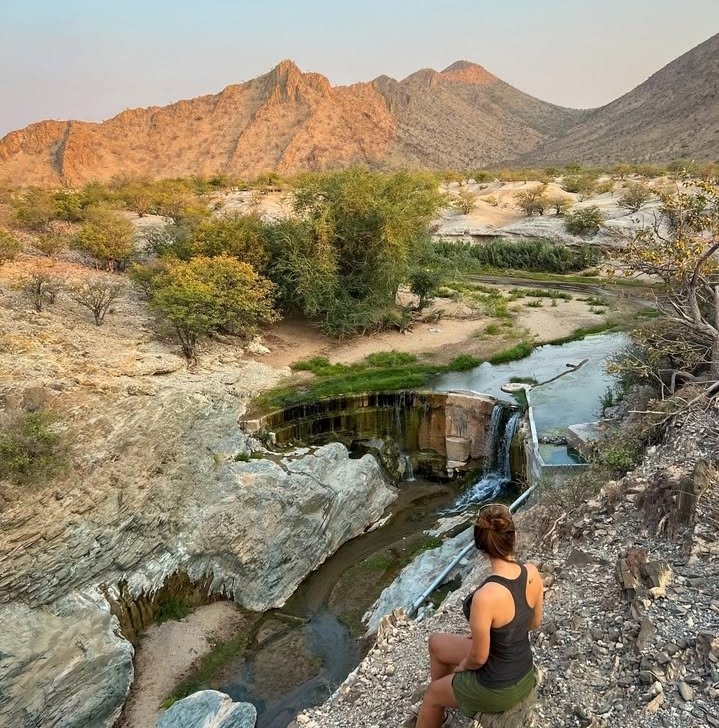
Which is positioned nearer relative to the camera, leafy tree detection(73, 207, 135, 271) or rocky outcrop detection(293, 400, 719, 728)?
rocky outcrop detection(293, 400, 719, 728)

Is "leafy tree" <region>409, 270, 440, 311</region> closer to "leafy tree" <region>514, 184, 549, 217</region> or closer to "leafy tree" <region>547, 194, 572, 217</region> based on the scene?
"leafy tree" <region>547, 194, 572, 217</region>

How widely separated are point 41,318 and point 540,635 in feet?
48.1

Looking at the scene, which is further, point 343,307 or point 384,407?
point 343,307

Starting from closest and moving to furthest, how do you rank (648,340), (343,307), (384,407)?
(648,340) < (384,407) < (343,307)

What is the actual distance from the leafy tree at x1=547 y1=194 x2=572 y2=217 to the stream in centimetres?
2293

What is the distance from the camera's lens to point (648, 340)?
10914 mm

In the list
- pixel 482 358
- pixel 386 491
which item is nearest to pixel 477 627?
pixel 386 491

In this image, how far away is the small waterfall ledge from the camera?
12849mm

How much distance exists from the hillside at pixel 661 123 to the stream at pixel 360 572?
161 feet

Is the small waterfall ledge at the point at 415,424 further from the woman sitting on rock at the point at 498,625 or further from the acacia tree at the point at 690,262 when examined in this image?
the woman sitting on rock at the point at 498,625

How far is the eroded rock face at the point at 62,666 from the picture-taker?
7.07m


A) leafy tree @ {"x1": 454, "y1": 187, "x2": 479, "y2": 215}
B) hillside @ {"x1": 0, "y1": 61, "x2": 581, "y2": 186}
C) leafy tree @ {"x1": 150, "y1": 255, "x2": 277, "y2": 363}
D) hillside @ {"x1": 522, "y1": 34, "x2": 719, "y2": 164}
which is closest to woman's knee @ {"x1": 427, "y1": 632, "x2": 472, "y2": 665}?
leafy tree @ {"x1": 150, "y1": 255, "x2": 277, "y2": 363}

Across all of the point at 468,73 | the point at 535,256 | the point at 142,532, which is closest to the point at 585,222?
the point at 535,256

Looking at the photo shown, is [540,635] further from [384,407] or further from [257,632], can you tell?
[384,407]
